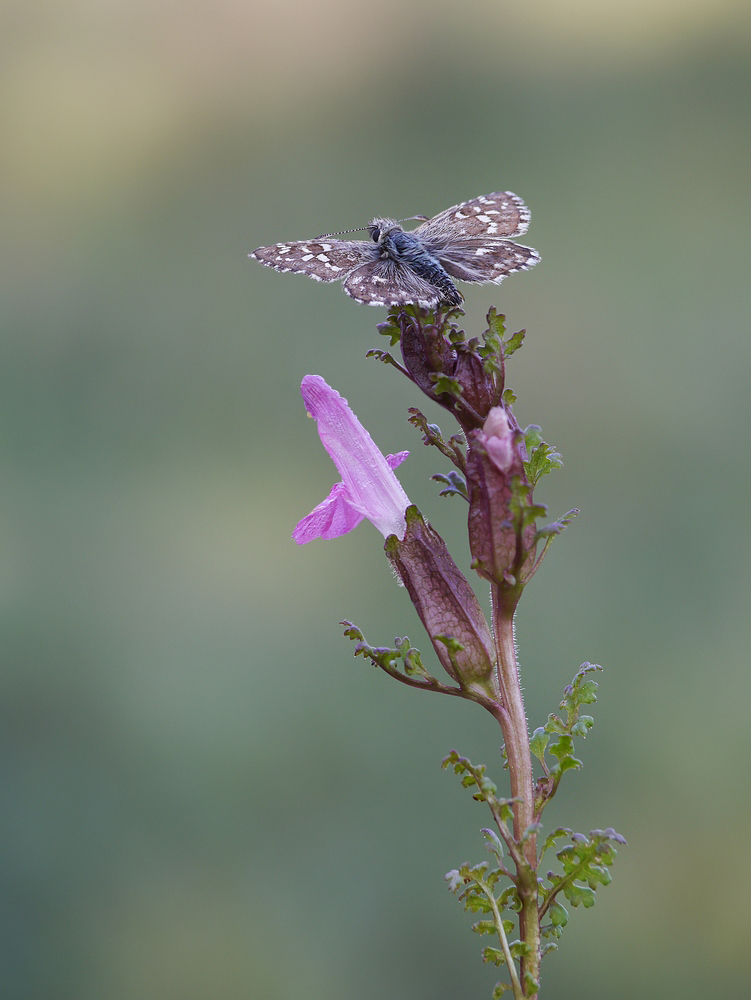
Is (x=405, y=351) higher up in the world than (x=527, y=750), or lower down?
higher up

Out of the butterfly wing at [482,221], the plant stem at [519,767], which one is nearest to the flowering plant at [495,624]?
the plant stem at [519,767]

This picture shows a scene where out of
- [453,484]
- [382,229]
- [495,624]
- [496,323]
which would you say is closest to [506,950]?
[495,624]

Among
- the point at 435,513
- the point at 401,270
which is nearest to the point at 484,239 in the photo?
the point at 401,270

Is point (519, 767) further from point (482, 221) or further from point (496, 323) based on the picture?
point (482, 221)

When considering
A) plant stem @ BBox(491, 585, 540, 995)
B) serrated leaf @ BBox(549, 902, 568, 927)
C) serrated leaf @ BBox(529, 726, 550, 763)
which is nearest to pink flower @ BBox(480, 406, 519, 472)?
plant stem @ BBox(491, 585, 540, 995)

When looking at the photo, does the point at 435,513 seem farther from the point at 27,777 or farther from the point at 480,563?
the point at 480,563

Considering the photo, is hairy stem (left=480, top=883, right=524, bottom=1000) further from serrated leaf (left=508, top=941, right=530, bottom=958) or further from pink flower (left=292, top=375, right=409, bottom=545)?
pink flower (left=292, top=375, right=409, bottom=545)
